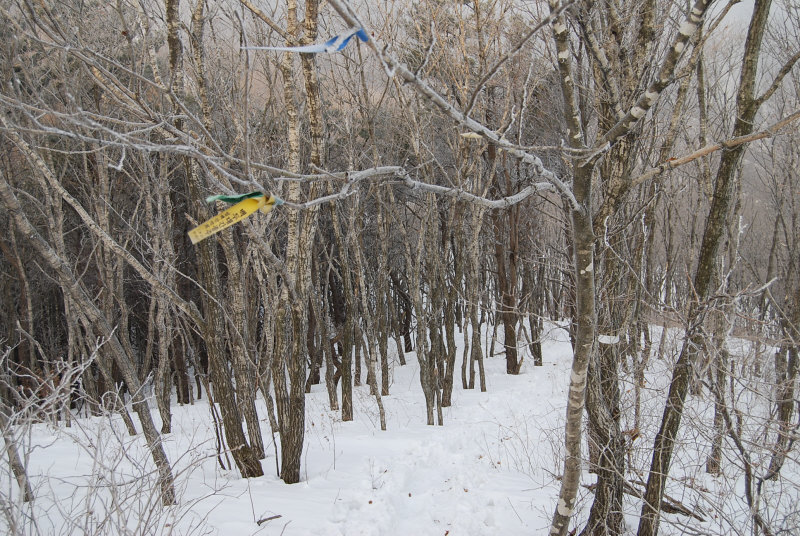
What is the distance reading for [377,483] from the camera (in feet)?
17.6

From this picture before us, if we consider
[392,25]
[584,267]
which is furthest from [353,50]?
[584,267]

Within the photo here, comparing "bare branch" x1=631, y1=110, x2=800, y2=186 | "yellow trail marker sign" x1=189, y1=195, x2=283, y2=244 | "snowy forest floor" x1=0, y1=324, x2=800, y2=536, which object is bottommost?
"snowy forest floor" x1=0, y1=324, x2=800, y2=536

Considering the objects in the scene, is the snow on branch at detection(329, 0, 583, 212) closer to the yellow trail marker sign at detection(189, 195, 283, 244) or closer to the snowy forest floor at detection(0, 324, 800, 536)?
the yellow trail marker sign at detection(189, 195, 283, 244)

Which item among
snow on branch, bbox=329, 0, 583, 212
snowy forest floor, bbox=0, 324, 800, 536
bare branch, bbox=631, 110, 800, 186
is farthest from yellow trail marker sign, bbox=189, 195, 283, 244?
bare branch, bbox=631, 110, 800, 186

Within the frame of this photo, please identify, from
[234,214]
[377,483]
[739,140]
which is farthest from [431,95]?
[377,483]

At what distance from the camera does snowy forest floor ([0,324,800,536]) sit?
3.30 metres

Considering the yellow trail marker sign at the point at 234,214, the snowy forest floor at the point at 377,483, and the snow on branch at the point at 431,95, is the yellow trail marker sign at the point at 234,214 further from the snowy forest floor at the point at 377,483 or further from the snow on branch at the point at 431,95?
the snowy forest floor at the point at 377,483

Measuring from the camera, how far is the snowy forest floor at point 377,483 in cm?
330

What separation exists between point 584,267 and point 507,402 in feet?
25.4

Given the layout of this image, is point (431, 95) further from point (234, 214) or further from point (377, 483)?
point (377, 483)

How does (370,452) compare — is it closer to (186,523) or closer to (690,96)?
(186,523)

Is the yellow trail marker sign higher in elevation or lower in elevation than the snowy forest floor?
higher

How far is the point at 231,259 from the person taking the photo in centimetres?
509

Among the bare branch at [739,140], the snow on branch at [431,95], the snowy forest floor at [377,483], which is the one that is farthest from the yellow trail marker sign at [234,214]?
the bare branch at [739,140]
